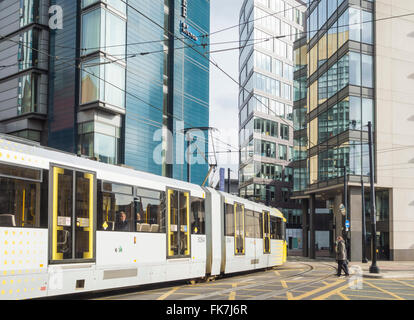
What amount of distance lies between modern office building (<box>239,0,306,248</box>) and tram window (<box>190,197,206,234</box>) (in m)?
62.6

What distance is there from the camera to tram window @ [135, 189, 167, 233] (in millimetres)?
13359

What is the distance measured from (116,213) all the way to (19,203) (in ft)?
10.4

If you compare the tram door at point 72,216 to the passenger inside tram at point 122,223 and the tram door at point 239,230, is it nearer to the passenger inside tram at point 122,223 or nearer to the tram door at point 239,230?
the passenger inside tram at point 122,223

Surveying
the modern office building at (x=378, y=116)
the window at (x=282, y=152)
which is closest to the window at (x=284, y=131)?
the window at (x=282, y=152)

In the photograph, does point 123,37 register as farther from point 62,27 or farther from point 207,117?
point 207,117

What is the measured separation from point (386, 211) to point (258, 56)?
43357 millimetres

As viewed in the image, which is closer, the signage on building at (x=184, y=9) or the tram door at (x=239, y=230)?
the tram door at (x=239, y=230)

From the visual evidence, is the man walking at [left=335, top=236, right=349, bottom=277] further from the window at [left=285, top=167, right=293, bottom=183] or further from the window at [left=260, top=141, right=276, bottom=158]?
the window at [left=285, top=167, right=293, bottom=183]

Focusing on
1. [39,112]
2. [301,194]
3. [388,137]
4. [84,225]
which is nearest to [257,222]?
[84,225]

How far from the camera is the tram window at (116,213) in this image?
12.0 metres

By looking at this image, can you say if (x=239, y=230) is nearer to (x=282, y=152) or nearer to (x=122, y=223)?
(x=122, y=223)

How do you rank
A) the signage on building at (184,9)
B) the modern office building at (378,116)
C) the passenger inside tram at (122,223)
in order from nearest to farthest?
the passenger inside tram at (122,223) < the modern office building at (378,116) < the signage on building at (184,9)

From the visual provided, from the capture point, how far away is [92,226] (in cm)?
1150

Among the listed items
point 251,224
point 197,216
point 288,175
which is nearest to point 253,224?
point 251,224
